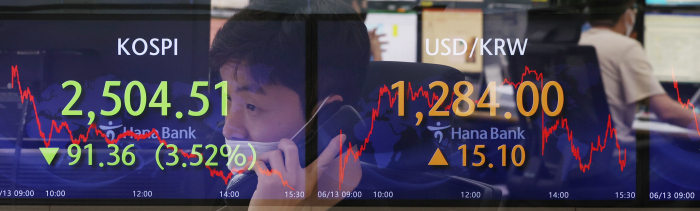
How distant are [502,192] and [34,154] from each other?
371cm

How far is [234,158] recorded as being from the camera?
11.9 ft

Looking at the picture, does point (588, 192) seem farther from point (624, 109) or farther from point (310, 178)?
point (310, 178)

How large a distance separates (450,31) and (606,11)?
1218 mm

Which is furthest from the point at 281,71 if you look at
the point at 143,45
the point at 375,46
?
the point at 143,45

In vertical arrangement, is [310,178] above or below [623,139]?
below

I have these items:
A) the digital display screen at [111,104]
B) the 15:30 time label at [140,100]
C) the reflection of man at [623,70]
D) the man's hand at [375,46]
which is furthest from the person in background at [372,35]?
the reflection of man at [623,70]

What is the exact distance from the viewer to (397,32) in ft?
11.8

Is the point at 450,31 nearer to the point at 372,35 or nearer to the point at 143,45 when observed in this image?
Result: the point at 372,35

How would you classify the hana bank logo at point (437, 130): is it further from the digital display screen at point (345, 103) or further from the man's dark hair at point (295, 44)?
the man's dark hair at point (295, 44)

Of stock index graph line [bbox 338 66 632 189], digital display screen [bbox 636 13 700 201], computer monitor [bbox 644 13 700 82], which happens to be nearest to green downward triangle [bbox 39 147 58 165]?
stock index graph line [bbox 338 66 632 189]

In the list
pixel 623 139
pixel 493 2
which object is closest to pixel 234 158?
pixel 493 2

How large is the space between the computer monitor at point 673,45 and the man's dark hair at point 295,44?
2221 millimetres

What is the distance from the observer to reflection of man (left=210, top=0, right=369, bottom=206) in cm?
354

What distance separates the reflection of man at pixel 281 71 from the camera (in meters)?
3.54
